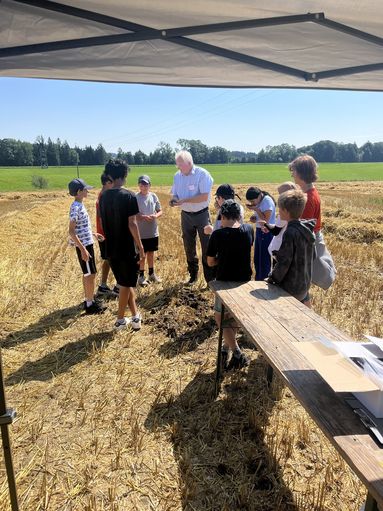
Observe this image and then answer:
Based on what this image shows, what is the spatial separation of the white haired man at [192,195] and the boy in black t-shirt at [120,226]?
125 centimetres

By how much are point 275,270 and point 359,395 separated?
1.62 metres

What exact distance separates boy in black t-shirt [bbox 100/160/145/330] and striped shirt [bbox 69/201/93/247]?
0.62m

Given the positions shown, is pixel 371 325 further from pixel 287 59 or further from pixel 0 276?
pixel 0 276

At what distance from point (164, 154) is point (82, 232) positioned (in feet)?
336

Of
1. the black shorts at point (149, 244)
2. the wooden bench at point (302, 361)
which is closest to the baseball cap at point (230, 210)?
the wooden bench at point (302, 361)

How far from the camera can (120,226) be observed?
402cm

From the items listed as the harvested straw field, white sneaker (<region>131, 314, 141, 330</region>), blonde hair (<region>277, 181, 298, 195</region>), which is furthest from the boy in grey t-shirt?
blonde hair (<region>277, 181, 298, 195</region>)

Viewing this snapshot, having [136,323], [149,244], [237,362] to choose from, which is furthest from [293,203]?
[149,244]

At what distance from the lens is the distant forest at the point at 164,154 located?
306 ft

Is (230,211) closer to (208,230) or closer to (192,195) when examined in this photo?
(208,230)

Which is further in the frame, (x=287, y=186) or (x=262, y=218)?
(x=262, y=218)

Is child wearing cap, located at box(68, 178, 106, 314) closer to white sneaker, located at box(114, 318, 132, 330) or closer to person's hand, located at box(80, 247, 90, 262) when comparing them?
person's hand, located at box(80, 247, 90, 262)

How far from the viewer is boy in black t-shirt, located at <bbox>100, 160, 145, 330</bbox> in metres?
3.99

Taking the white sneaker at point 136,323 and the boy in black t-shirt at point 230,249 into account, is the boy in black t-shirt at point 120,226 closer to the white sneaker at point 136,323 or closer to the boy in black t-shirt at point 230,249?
the white sneaker at point 136,323
